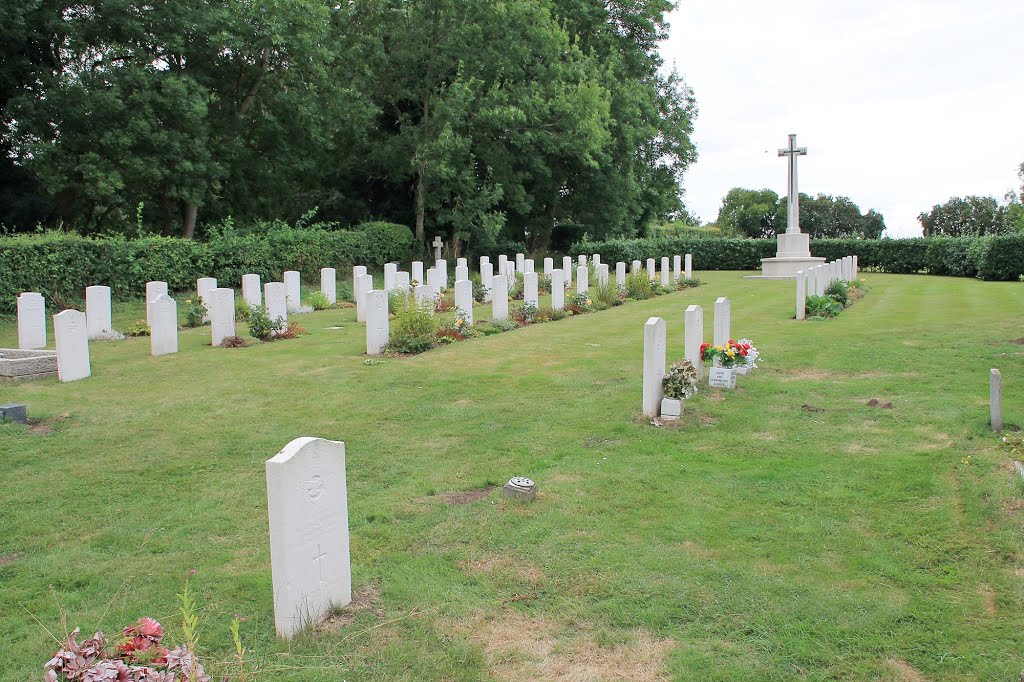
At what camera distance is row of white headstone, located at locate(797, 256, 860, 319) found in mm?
15508

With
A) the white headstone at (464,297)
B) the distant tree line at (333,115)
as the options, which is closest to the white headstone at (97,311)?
the white headstone at (464,297)

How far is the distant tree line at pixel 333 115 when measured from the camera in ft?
73.3

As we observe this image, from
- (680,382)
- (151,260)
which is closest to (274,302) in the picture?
(151,260)

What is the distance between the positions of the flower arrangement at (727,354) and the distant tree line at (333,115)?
1849 centimetres

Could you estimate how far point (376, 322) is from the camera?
11.8m

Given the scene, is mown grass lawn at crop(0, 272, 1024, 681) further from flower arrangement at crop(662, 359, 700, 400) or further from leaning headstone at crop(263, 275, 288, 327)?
leaning headstone at crop(263, 275, 288, 327)

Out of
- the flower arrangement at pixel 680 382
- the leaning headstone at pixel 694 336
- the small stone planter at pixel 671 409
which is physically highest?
the leaning headstone at pixel 694 336

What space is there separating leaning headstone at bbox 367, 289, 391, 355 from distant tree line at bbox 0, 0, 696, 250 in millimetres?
13317

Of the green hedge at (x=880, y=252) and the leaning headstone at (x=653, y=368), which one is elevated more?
the green hedge at (x=880, y=252)

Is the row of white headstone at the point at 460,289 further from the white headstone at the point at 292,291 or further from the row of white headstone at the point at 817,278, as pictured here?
the row of white headstone at the point at 817,278

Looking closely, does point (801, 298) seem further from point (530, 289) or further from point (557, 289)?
point (530, 289)

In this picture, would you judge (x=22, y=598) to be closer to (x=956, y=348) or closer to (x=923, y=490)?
(x=923, y=490)

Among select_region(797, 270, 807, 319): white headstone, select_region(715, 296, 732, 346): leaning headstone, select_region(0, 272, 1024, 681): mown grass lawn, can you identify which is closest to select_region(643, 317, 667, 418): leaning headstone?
select_region(0, 272, 1024, 681): mown grass lawn

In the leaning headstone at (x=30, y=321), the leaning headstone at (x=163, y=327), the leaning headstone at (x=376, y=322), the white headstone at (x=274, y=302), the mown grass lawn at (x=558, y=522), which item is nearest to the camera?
the mown grass lawn at (x=558, y=522)
